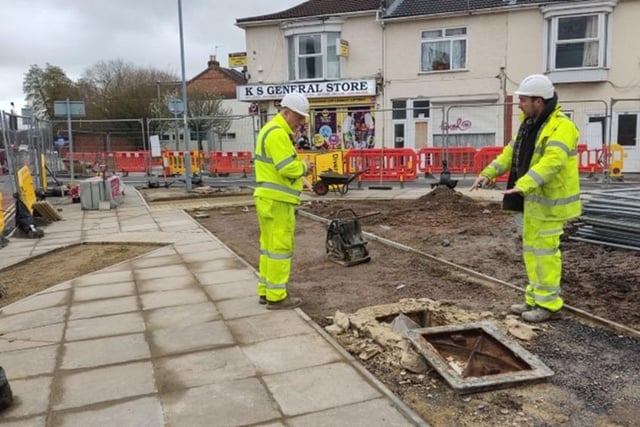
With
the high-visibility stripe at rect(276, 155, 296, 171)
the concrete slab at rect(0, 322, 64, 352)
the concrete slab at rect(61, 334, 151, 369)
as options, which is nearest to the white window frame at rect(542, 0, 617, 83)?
Answer: the high-visibility stripe at rect(276, 155, 296, 171)

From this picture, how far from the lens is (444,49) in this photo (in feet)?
75.8

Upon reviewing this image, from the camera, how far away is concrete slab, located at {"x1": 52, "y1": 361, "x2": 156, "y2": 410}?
3.61 m

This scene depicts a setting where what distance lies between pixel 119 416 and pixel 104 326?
180 cm

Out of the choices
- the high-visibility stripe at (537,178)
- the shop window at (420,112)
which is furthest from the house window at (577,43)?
the high-visibility stripe at (537,178)

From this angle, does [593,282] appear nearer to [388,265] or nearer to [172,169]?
[388,265]

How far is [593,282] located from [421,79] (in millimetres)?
18661

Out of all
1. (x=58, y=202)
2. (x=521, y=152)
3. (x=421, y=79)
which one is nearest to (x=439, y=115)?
(x=421, y=79)

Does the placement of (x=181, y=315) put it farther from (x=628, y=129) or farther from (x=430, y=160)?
(x=628, y=129)

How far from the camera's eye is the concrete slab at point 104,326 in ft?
15.8

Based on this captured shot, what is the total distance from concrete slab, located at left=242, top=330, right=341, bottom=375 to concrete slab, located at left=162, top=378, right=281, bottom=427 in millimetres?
267

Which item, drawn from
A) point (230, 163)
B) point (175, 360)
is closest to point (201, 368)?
point (175, 360)

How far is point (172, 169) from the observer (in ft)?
74.2

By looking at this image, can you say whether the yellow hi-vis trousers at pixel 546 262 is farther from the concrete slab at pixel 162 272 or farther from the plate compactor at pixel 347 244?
the concrete slab at pixel 162 272

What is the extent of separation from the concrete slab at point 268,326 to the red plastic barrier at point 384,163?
12.2 metres
